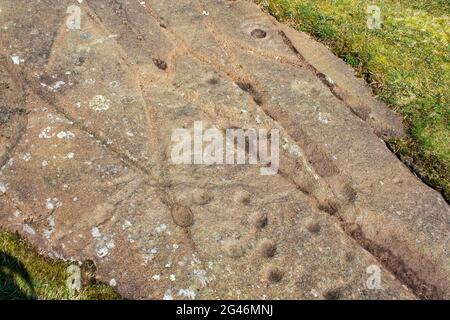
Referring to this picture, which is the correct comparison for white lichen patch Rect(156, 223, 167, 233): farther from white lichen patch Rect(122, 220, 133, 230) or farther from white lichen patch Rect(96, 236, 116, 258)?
white lichen patch Rect(96, 236, 116, 258)

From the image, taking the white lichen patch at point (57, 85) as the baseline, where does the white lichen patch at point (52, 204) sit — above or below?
below

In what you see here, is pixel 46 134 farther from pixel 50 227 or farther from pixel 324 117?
pixel 324 117

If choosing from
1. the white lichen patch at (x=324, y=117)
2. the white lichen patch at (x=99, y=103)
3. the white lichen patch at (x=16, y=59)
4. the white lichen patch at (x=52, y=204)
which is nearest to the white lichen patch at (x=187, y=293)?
the white lichen patch at (x=52, y=204)

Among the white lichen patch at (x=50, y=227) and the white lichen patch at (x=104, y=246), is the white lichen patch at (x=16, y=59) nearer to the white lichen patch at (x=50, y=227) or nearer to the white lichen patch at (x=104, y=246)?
the white lichen patch at (x=50, y=227)

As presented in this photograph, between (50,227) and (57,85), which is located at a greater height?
(57,85)

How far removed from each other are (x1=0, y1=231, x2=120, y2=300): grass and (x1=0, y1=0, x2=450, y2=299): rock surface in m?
0.14

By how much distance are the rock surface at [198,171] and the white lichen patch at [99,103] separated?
0.06ft

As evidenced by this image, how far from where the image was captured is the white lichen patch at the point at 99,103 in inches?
284

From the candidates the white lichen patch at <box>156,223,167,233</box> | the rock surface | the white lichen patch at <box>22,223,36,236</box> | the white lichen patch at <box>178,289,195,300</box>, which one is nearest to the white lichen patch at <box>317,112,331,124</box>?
the rock surface

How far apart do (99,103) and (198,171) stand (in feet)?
5.27

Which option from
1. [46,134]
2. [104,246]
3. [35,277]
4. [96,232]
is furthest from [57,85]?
[35,277]

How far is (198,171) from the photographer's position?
21.9 feet

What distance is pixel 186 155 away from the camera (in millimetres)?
6832

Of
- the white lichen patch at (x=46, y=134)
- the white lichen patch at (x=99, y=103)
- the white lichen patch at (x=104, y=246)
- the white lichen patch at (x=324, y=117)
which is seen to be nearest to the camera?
the white lichen patch at (x=104, y=246)
